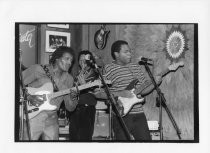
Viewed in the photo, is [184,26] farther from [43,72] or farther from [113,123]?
[43,72]

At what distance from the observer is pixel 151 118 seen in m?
1.74

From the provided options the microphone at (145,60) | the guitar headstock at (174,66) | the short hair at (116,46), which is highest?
the short hair at (116,46)

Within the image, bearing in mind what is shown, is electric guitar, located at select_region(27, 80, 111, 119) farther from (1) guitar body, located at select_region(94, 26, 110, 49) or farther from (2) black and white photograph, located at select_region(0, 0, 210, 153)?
(1) guitar body, located at select_region(94, 26, 110, 49)

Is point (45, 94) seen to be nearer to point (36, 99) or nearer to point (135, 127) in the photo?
point (36, 99)

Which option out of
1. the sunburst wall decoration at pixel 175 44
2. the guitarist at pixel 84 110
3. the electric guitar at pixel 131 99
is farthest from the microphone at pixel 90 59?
the sunburst wall decoration at pixel 175 44

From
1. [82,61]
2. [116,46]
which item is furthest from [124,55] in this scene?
[82,61]

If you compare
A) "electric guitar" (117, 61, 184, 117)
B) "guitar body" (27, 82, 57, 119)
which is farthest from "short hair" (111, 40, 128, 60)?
"guitar body" (27, 82, 57, 119)

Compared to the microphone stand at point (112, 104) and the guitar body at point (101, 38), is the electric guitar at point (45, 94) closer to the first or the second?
the microphone stand at point (112, 104)

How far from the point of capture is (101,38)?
1755 millimetres

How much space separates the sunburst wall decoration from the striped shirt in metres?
0.22

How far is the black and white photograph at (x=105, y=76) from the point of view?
5.71ft
